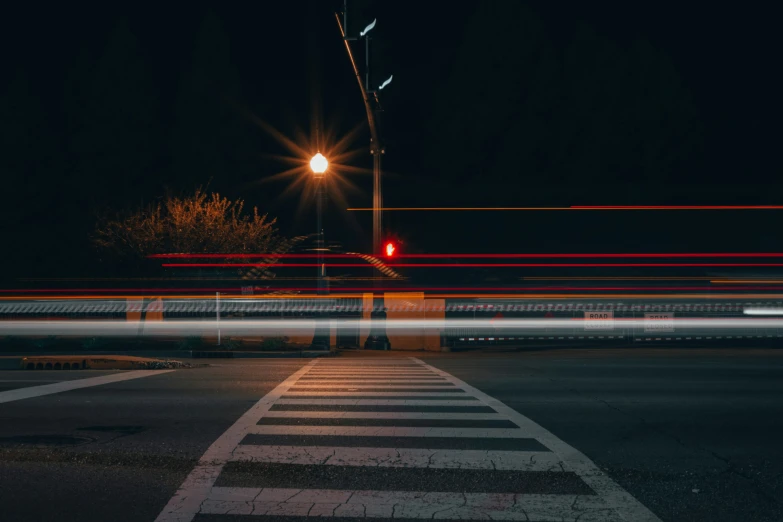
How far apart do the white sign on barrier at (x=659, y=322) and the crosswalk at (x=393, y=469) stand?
54.9 feet

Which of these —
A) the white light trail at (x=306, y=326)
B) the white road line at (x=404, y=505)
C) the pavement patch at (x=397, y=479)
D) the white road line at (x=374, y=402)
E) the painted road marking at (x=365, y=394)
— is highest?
the white light trail at (x=306, y=326)

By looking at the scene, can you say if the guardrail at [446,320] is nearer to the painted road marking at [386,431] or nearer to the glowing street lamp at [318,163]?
the glowing street lamp at [318,163]

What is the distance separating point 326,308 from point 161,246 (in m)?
14.8

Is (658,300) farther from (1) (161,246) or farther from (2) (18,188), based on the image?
(2) (18,188)

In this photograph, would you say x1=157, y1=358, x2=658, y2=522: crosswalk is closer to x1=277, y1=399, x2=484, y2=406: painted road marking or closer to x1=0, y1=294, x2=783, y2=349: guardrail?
x1=277, y1=399, x2=484, y2=406: painted road marking

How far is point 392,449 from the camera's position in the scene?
780cm

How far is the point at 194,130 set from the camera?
46562 millimetres

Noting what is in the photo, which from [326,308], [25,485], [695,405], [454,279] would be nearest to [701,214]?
[454,279]

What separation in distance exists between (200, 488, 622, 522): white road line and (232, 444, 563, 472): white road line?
2.81 feet

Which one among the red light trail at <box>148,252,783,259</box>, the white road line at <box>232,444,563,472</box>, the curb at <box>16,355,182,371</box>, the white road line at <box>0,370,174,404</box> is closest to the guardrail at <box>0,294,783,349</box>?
the red light trail at <box>148,252,783,259</box>

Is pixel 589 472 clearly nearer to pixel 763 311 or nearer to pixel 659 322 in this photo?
pixel 659 322

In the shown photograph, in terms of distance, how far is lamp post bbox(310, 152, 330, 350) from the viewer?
70.1 feet

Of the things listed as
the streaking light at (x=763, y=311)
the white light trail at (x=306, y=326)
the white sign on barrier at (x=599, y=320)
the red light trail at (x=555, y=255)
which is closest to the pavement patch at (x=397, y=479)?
the white light trail at (x=306, y=326)

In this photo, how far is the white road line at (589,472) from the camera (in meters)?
5.90
